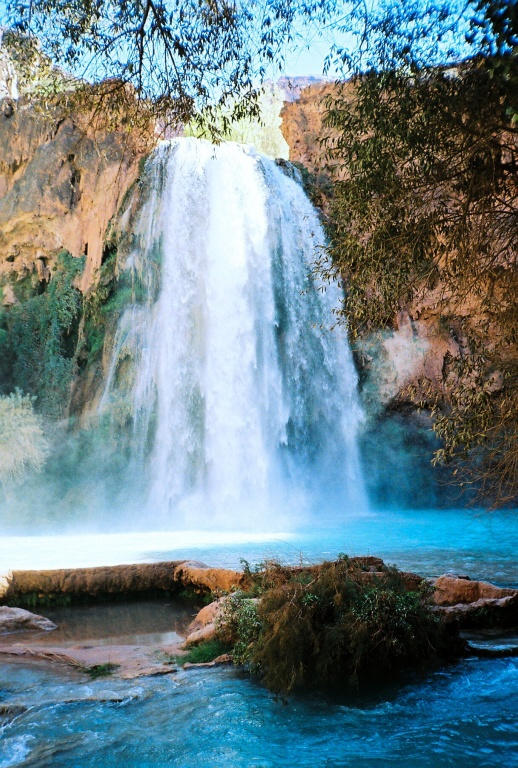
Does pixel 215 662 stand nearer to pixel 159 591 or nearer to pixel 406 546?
pixel 159 591

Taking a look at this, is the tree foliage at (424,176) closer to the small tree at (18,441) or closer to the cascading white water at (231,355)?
the cascading white water at (231,355)

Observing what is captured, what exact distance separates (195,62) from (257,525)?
38.5 ft

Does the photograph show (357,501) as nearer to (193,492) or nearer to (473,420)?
(193,492)

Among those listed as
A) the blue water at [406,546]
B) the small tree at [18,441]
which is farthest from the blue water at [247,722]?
the small tree at [18,441]

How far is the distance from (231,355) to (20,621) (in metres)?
13.3

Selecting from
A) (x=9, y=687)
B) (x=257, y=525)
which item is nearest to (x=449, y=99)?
(x=9, y=687)

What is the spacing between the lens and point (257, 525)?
17.1 meters

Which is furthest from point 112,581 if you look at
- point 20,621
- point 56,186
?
point 56,186

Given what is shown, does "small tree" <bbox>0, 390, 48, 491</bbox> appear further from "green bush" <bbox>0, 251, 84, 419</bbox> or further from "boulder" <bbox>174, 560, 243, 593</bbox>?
"boulder" <bbox>174, 560, 243, 593</bbox>

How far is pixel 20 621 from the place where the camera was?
740cm

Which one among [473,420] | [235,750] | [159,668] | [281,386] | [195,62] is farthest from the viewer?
[281,386]

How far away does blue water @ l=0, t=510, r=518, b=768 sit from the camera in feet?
13.6

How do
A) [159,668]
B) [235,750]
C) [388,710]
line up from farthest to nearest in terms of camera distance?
[159,668] → [388,710] → [235,750]

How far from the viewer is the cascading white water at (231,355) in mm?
19562
